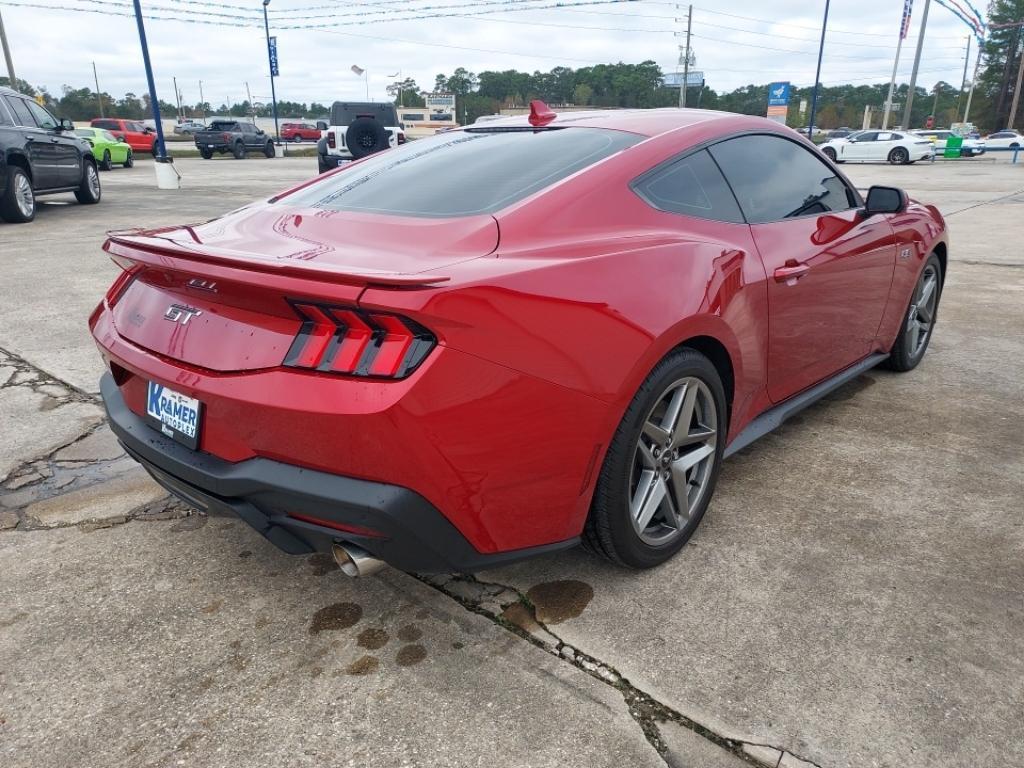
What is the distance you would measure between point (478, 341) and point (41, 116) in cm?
1197

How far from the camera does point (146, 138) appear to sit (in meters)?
32.1

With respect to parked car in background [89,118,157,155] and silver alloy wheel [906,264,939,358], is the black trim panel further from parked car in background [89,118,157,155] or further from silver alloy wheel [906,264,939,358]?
parked car in background [89,118,157,155]

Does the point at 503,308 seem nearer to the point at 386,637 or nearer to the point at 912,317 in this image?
the point at 386,637

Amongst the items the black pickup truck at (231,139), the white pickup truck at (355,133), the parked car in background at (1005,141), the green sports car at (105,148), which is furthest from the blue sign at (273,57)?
the parked car in background at (1005,141)

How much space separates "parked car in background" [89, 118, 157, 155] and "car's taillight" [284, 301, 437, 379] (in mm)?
34068

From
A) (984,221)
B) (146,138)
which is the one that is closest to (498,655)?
(984,221)

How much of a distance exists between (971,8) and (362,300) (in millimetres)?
54011

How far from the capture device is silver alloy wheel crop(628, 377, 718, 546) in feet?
7.61

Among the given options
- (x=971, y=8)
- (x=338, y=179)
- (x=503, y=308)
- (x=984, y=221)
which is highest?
(x=971, y=8)

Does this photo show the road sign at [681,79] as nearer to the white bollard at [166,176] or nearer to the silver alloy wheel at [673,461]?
the white bollard at [166,176]

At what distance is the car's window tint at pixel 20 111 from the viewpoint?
10.1 m

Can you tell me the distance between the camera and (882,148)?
29672 millimetres

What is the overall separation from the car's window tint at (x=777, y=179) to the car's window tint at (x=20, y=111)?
35.4ft

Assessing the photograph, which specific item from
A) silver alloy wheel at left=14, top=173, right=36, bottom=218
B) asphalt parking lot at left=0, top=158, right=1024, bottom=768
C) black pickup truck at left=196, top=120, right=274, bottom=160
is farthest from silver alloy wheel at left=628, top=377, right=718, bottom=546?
black pickup truck at left=196, top=120, right=274, bottom=160
